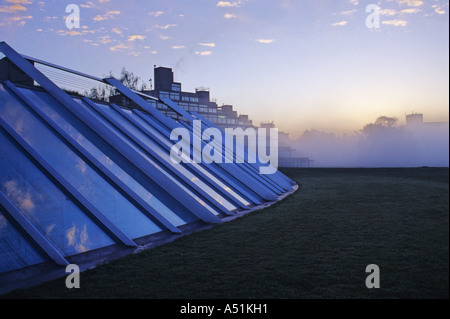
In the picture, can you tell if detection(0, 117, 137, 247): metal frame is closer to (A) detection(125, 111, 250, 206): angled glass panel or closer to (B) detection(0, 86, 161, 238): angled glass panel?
(B) detection(0, 86, 161, 238): angled glass panel

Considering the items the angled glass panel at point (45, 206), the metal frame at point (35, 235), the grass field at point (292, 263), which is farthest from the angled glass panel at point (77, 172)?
the metal frame at point (35, 235)

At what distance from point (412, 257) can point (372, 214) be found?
15.5 feet

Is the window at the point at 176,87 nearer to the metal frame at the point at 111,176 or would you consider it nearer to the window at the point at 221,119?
the window at the point at 221,119

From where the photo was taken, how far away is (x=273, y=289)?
4426 millimetres

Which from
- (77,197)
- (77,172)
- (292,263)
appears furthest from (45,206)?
(292,263)

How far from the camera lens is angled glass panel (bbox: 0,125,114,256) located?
18.8 ft

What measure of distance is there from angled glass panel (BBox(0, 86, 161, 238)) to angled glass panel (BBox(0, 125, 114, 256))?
1.80 ft

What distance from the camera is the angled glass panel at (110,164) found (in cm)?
851

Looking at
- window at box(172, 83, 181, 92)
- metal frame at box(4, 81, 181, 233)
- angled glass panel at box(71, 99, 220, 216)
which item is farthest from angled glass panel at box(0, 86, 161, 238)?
window at box(172, 83, 181, 92)

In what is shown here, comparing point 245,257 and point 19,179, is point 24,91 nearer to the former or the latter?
point 19,179

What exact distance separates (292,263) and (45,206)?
4690mm

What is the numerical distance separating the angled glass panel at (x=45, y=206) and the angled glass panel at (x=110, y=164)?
197 centimetres

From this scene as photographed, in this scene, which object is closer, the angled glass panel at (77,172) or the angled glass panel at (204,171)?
the angled glass panel at (77,172)
